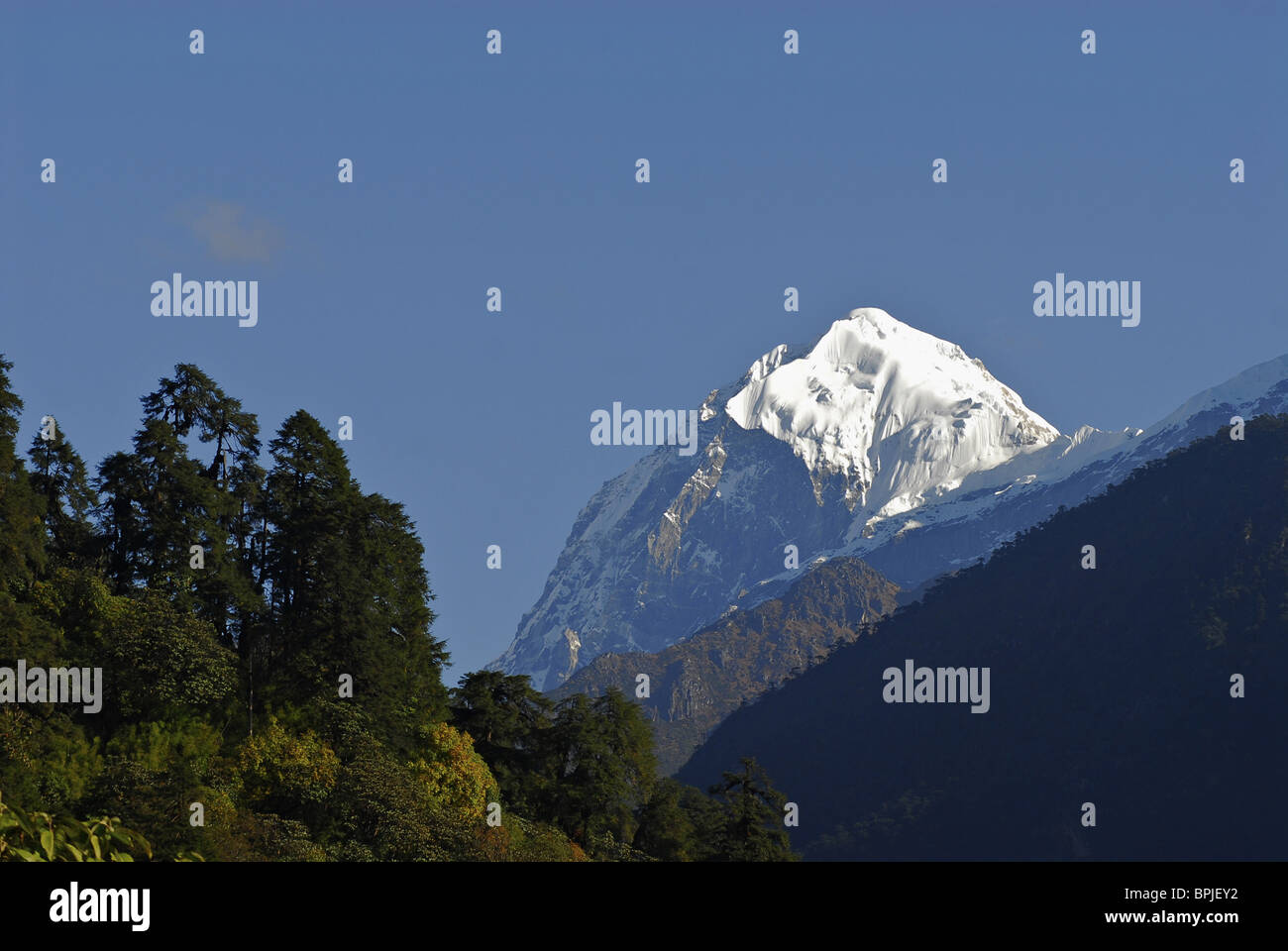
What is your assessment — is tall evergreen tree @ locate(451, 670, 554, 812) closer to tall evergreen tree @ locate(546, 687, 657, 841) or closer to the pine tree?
A: tall evergreen tree @ locate(546, 687, 657, 841)

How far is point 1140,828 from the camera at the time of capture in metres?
193

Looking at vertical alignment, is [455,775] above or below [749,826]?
above

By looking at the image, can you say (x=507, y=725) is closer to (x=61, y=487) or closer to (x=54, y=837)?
(x=61, y=487)

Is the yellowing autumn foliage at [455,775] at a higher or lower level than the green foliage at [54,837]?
lower

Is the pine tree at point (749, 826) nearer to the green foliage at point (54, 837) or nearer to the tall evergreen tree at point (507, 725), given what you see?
the tall evergreen tree at point (507, 725)

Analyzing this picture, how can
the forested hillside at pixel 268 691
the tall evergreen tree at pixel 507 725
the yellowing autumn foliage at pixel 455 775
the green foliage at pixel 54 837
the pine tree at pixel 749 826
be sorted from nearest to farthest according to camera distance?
the green foliage at pixel 54 837 → the forested hillside at pixel 268 691 → the yellowing autumn foliage at pixel 455 775 → the tall evergreen tree at pixel 507 725 → the pine tree at pixel 749 826

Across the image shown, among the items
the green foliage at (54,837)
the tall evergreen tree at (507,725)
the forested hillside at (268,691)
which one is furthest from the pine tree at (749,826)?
the green foliage at (54,837)

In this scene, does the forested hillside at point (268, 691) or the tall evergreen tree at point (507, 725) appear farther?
the tall evergreen tree at point (507, 725)

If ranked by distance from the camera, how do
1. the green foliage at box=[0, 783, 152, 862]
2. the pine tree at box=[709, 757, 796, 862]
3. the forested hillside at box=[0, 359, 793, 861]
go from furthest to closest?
the pine tree at box=[709, 757, 796, 862], the forested hillside at box=[0, 359, 793, 861], the green foliage at box=[0, 783, 152, 862]

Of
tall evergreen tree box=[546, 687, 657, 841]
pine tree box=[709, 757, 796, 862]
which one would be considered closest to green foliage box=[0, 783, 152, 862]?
tall evergreen tree box=[546, 687, 657, 841]

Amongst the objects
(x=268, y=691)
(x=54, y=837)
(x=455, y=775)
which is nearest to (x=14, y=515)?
(x=268, y=691)

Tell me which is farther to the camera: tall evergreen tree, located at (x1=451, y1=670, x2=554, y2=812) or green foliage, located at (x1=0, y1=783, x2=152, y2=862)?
tall evergreen tree, located at (x1=451, y1=670, x2=554, y2=812)
